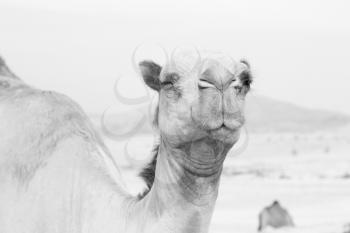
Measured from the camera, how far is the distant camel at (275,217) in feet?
37.1

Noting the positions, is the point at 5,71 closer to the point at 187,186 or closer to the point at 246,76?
the point at 187,186

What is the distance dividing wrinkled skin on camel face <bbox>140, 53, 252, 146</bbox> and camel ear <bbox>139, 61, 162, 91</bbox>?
0.17 metres

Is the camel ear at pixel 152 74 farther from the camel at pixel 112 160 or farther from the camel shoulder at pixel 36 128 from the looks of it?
the camel shoulder at pixel 36 128

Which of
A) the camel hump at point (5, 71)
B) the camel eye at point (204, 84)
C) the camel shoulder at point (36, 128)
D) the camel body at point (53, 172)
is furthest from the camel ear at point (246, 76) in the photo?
the camel hump at point (5, 71)

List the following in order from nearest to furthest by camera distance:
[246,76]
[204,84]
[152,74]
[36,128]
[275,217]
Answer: [204,84] → [246,76] → [152,74] → [36,128] → [275,217]

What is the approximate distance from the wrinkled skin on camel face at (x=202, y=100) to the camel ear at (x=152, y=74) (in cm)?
17

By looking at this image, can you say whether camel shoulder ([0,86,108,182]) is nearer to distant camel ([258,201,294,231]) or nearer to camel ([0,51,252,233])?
camel ([0,51,252,233])

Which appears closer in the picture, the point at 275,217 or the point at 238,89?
the point at 238,89

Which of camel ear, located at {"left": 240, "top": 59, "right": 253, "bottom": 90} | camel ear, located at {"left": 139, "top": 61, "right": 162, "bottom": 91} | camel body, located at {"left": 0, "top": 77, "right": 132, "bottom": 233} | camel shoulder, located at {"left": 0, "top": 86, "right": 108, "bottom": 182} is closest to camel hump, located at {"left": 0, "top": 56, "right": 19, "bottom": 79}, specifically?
camel shoulder, located at {"left": 0, "top": 86, "right": 108, "bottom": 182}

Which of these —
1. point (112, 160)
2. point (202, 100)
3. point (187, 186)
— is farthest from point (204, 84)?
point (112, 160)

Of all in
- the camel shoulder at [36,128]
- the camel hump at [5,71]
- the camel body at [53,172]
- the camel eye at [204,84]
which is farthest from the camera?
the camel hump at [5,71]

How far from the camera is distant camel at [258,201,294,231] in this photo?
11.3m

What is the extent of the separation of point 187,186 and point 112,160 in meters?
1.31

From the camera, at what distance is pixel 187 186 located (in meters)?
3.24
